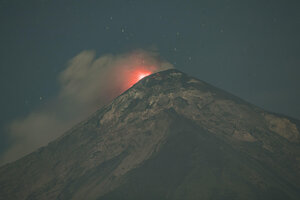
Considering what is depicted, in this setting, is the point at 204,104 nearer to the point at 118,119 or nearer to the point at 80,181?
the point at 118,119

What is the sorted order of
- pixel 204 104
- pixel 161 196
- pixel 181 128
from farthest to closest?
1. pixel 204 104
2. pixel 181 128
3. pixel 161 196

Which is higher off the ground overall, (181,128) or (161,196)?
(181,128)

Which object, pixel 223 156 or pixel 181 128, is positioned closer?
pixel 223 156

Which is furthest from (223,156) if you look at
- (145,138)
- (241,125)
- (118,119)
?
(118,119)

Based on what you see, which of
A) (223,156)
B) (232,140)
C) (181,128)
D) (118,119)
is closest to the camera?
(223,156)

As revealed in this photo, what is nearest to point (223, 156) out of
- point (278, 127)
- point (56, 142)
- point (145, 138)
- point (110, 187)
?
point (278, 127)

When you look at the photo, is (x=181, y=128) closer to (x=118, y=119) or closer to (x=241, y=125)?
(x=241, y=125)

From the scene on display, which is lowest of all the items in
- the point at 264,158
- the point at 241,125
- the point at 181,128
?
the point at 264,158
